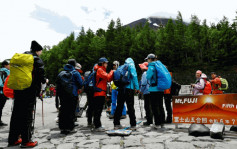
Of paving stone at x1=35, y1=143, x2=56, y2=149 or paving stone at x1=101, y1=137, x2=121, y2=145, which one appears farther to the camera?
paving stone at x1=101, y1=137, x2=121, y2=145

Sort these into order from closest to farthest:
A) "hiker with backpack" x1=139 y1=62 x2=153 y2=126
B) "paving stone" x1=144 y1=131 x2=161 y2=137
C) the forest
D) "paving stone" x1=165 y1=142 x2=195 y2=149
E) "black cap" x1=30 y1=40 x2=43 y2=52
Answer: "paving stone" x1=165 y1=142 x2=195 y2=149
"black cap" x1=30 y1=40 x2=43 y2=52
"paving stone" x1=144 y1=131 x2=161 y2=137
"hiker with backpack" x1=139 y1=62 x2=153 y2=126
the forest

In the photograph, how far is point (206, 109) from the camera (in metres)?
4.95

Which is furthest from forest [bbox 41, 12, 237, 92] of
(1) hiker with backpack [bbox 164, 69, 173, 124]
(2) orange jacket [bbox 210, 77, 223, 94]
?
(1) hiker with backpack [bbox 164, 69, 173, 124]

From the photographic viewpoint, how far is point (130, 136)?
479 cm

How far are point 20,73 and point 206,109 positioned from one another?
14.3 ft

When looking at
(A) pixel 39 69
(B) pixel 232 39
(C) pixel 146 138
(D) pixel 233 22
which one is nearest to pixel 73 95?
(A) pixel 39 69

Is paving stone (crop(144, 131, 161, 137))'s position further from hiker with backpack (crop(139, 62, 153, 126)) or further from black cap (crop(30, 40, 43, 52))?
black cap (crop(30, 40, 43, 52))

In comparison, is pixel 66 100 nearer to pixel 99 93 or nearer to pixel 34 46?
pixel 99 93

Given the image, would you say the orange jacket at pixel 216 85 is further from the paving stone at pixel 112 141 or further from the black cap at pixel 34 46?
the black cap at pixel 34 46

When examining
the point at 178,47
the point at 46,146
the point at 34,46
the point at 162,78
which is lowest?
the point at 46,146

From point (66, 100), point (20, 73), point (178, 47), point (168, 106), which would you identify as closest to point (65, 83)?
point (66, 100)

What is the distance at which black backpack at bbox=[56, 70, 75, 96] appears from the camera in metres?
5.32

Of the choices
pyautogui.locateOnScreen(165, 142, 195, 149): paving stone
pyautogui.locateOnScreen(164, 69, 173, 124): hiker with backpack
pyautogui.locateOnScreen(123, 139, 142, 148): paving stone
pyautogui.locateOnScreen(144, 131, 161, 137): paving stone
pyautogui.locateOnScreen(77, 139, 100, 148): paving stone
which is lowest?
pyautogui.locateOnScreen(77, 139, 100, 148): paving stone

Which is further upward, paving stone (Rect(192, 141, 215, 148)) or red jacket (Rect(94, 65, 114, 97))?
red jacket (Rect(94, 65, 114, 97))
